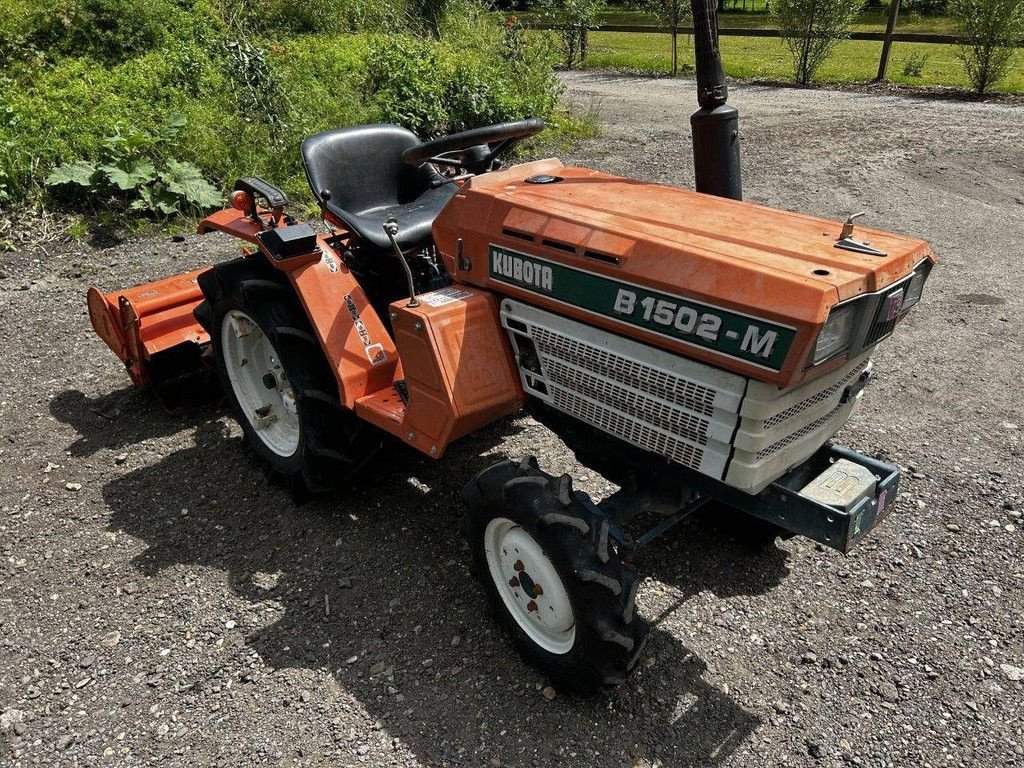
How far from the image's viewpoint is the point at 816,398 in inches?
87.6

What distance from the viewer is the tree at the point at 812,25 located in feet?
46.2

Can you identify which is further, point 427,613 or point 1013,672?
point 427,613

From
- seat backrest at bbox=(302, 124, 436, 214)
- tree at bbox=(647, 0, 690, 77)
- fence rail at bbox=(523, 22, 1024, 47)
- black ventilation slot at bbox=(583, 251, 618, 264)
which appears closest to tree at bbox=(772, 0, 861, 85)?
fence rail at bbox=(523, 22, 1024, 47)

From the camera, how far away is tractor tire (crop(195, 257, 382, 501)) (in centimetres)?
302

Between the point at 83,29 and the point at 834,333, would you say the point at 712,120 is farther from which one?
the point at 83,29

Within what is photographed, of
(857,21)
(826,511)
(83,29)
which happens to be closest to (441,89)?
(83,29)

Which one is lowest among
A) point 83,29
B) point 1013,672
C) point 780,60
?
point 780,60

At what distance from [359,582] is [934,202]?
21.2 feet

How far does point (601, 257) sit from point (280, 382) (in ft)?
5.72

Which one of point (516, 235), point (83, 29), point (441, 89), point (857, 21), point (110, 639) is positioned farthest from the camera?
point (857, 21)

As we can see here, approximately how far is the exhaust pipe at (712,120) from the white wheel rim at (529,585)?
4.35ft

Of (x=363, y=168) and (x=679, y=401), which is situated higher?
(x=363, y=168)

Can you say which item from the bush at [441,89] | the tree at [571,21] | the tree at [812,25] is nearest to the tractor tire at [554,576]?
the bush at [441,89]

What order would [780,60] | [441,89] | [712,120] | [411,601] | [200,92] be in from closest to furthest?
[712,120] < [411,601] < [200,92] < [441,89] < [780,60]
